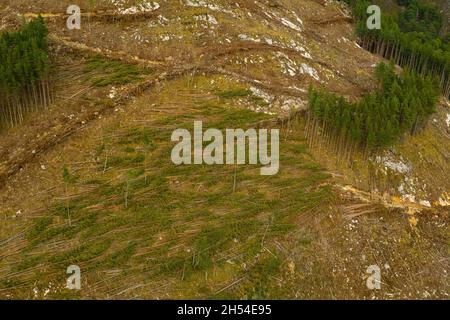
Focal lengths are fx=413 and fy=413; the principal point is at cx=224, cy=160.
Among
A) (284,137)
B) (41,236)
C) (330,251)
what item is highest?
(284,137)

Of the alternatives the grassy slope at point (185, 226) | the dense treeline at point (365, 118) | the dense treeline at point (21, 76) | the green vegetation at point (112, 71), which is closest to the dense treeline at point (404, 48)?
the dense treeline at point (365, 118)

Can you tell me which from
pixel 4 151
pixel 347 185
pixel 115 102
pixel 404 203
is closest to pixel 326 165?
pixel 347 185

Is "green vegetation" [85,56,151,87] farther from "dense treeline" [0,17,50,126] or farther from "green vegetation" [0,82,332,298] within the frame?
"green vegetation" [0,82,332,298]


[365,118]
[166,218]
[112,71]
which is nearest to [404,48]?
[365,118]

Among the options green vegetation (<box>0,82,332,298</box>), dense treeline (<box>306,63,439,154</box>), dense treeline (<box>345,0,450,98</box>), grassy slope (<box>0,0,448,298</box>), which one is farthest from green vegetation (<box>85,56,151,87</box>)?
dense treeline (<box>345,0,450,98</box>)

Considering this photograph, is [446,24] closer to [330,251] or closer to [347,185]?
[347,185]

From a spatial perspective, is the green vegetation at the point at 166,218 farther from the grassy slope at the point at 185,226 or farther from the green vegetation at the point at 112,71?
the green vegetation at the point at 112,71

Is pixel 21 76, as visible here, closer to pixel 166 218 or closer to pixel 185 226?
pixel 166 218
